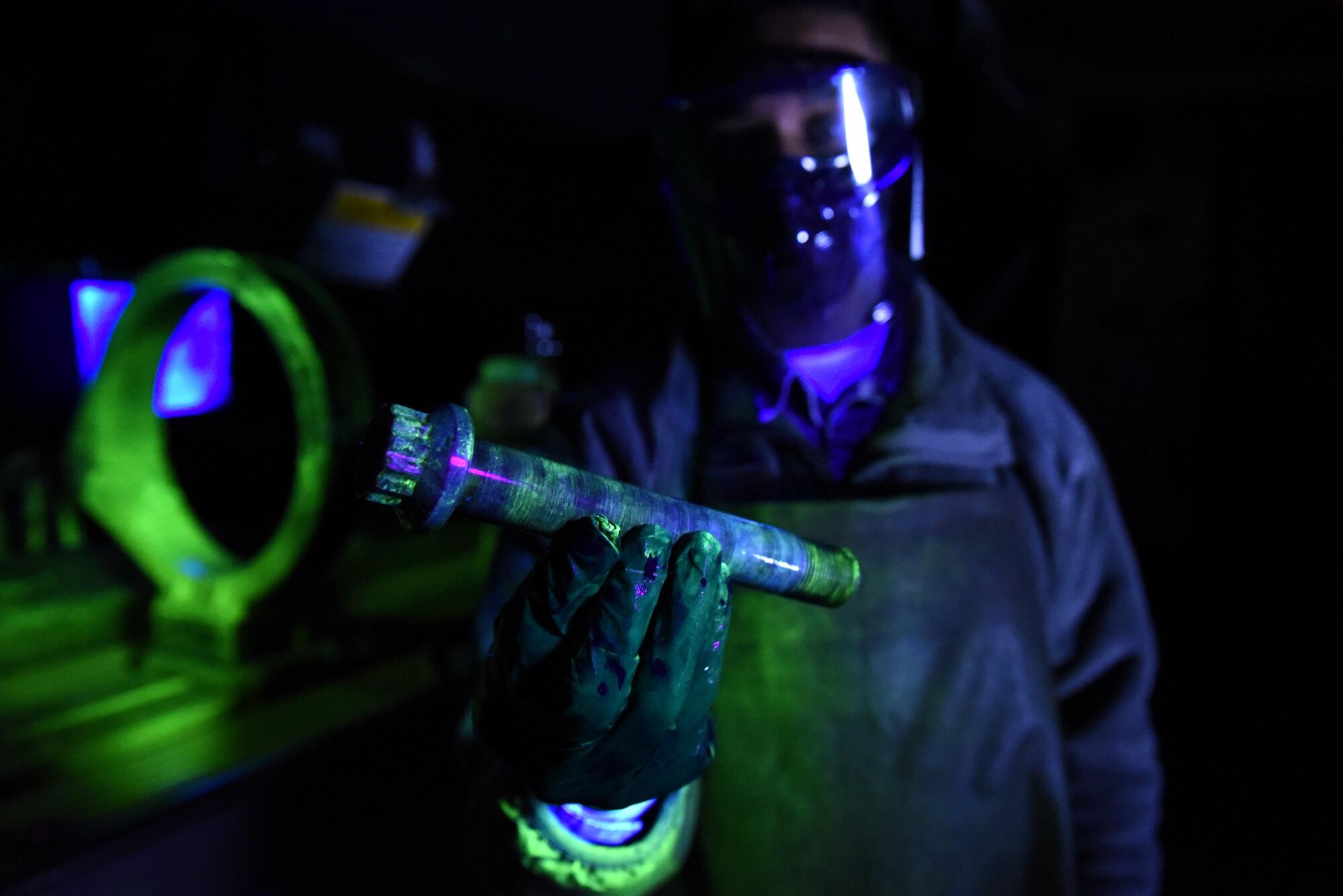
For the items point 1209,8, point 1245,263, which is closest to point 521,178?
point 1209,8

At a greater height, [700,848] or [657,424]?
[657,424]

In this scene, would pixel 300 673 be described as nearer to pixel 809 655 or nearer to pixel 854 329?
pixel 809 655

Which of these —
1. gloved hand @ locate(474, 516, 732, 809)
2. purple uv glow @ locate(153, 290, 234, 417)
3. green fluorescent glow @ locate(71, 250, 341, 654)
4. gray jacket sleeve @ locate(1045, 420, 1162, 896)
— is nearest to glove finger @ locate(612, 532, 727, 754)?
gloved hand @ locate(474, 516, 732, 809)

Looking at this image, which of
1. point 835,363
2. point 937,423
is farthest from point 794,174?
point 937,423

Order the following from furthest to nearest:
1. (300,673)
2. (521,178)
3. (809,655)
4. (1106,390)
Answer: (1106,390) → (521,178) → (300,673) → (809,655)

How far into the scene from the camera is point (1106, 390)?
348 centimetres

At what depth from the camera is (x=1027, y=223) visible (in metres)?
3.33

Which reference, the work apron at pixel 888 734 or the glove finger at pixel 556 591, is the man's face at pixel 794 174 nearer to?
the work apron at pixel 888 734

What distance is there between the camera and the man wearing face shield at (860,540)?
1060 millimetres

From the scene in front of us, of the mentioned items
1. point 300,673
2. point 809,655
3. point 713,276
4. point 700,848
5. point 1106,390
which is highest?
point 713,276

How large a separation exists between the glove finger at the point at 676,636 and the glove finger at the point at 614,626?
0.02m

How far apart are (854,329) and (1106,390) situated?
2800 millimetres

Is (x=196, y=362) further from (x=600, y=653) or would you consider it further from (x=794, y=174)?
(x=600, y=653)

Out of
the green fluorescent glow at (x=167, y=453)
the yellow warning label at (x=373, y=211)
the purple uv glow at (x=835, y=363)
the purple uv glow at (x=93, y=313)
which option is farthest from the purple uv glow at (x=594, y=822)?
the yellow warning label at (x=373, y=211)
